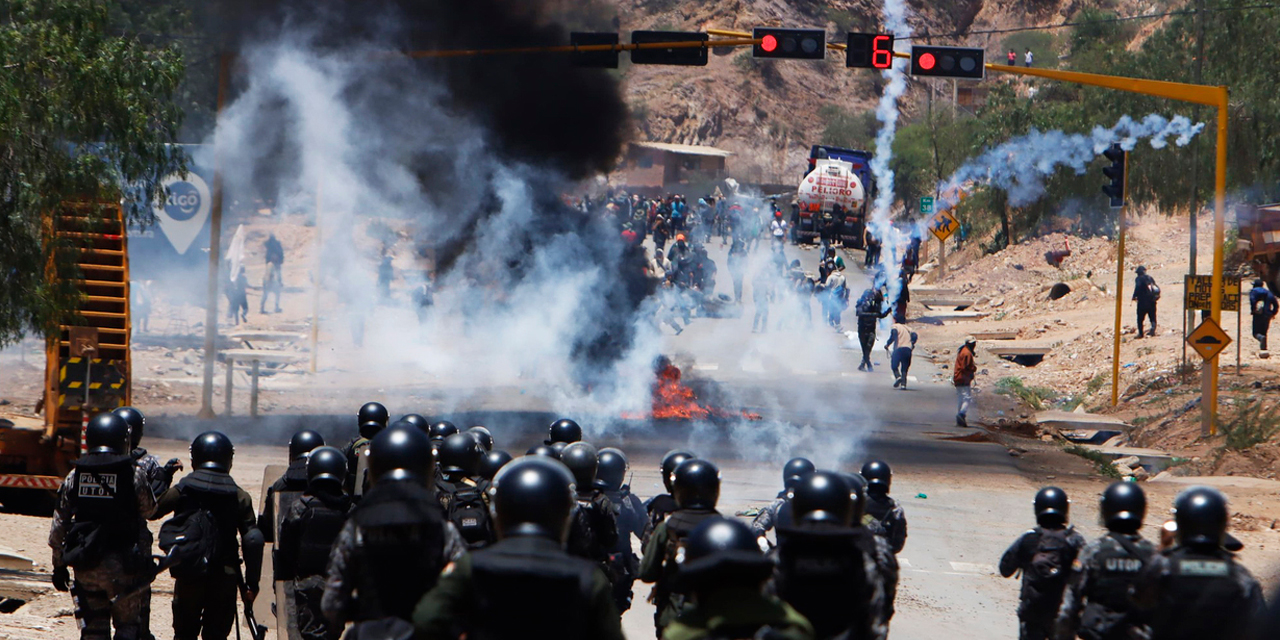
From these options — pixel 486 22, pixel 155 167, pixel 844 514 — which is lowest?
pixel 844 514

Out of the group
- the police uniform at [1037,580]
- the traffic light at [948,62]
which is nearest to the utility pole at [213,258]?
the traffic light at [948,62]

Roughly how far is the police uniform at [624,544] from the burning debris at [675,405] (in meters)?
11.4

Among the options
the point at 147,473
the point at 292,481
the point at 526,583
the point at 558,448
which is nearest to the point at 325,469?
the point at 292,481

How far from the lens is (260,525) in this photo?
6816 millimetres

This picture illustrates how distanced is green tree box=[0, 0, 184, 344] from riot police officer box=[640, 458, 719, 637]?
5365mm

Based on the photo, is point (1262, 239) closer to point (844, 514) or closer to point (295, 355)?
point (295, 355)

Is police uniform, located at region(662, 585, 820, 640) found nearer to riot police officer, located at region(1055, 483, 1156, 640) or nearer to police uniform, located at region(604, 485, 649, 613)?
riot police officer, located at region(1055, 483, 1156, 640)

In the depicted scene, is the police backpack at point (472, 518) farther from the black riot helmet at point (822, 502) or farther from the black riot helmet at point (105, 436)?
the black riot helmet at point (822, 502)

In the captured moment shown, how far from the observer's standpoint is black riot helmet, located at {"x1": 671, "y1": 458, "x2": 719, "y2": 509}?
19.0 ft

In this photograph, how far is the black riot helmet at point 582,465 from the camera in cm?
648

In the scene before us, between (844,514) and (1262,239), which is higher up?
(1262,239)

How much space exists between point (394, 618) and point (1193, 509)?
8.75ft

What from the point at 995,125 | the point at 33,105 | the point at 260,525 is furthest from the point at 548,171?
the point at 995,125

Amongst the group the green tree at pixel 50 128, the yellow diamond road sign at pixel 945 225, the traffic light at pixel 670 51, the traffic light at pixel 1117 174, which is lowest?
the green tree at pixel 50 128
